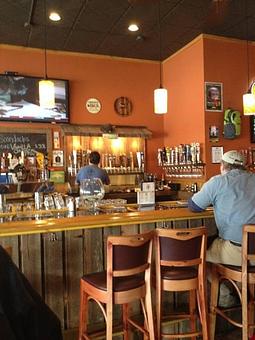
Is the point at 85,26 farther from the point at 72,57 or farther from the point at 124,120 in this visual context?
the point at 124,120

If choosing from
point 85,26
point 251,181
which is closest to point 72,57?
point 85,26

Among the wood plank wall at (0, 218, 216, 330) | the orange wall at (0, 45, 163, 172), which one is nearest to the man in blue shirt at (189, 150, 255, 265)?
the wood plank wall at (0, 218, 216, 330)

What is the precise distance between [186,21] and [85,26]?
1569mm

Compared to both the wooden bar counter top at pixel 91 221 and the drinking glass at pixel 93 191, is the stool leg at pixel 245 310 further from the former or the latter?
the drinking glass at pixel 93 191

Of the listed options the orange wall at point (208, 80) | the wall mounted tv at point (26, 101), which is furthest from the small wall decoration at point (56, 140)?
the orange wall at point (208, 80)

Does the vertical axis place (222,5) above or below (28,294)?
above

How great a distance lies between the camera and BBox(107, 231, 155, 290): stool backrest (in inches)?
82.9

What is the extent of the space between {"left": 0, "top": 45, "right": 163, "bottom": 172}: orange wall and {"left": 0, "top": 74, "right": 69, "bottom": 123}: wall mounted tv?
0.53 ft

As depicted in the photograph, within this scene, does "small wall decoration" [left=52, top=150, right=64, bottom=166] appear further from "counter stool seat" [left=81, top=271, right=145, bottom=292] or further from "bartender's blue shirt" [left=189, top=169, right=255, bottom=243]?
"counter stool seat" [left=81, top=271, right=145, bottom=292]

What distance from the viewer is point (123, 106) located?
6.96 metres

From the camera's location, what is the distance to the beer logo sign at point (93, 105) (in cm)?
672

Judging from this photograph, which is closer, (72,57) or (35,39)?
(35,39)

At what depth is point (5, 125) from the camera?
6.14 metres

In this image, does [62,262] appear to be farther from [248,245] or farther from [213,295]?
[248,245]
